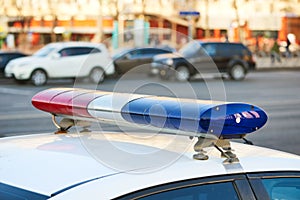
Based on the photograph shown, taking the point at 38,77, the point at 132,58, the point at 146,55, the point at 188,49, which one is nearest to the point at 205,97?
the point at 132,58

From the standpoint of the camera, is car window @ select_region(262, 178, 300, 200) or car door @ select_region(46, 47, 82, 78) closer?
car window @ select_region(262, 178, 300, 200)

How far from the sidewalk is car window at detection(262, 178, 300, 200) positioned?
33.4 m

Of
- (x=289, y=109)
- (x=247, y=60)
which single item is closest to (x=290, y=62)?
(x=247, y=60)

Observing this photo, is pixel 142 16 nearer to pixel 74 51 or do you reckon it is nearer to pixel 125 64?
pixel 74 51

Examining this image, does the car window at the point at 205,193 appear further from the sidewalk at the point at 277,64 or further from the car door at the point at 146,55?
the sidewalk at the point at 277,64

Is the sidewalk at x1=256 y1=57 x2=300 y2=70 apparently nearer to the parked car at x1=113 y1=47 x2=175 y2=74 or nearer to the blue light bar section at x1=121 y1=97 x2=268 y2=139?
the parked car at x1=113 y1=47 x2=175 y2=74

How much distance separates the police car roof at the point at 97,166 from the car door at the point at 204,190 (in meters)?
0.02

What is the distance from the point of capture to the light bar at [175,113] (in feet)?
8.25

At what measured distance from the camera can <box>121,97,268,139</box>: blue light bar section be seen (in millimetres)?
2508

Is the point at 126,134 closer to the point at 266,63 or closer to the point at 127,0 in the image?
the point at 266,63

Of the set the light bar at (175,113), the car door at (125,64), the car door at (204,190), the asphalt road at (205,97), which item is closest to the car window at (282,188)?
the car door at (204,190)

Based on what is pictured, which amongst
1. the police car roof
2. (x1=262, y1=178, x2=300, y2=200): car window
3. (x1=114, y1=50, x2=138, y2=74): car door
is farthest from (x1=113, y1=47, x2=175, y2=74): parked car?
(x1=262, y1=178, x2=300, y2=200): car window

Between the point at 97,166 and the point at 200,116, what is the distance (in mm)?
445

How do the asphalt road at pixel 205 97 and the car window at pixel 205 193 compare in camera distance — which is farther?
the asphalt road at pixel 205 97
